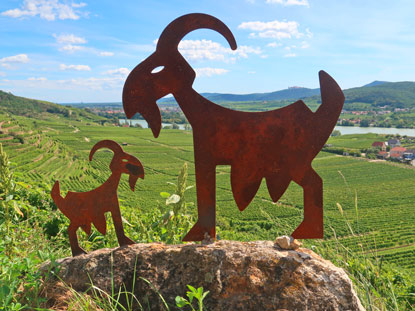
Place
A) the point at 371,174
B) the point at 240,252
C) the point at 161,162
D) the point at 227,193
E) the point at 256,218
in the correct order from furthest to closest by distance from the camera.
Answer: the point at 161,162, the point at 371,174, the point at 227,193, the point at 256,218, the point at 240,252

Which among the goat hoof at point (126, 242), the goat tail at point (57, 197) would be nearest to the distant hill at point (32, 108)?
the goat tail at point (57, 197)

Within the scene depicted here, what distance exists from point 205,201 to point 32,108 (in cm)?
13250

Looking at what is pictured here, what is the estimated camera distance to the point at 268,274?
8.11 ft

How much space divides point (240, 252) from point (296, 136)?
47.8 inches

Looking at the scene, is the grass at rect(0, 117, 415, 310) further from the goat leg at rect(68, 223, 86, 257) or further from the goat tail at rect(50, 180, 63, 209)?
the goat tail at rect(50, 180, 63, 209)

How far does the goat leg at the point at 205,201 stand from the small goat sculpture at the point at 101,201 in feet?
2.03

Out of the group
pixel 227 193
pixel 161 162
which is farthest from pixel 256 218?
pixel 161 162

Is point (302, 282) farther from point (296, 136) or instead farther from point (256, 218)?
point (256, 218)

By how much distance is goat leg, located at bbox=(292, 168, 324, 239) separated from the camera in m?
2.89

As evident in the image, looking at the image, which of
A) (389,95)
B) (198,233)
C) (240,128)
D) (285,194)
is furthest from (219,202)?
(389,95)

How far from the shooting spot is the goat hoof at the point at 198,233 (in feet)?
9.81

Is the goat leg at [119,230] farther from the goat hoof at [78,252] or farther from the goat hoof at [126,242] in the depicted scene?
A: the goat hoof at [78,252]

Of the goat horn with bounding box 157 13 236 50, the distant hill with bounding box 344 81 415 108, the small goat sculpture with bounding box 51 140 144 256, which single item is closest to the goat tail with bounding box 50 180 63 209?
the small goat sculpture with bounding box 51 140 144 256

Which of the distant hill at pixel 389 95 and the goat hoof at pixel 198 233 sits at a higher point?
the distant hill at pixel 389 95
